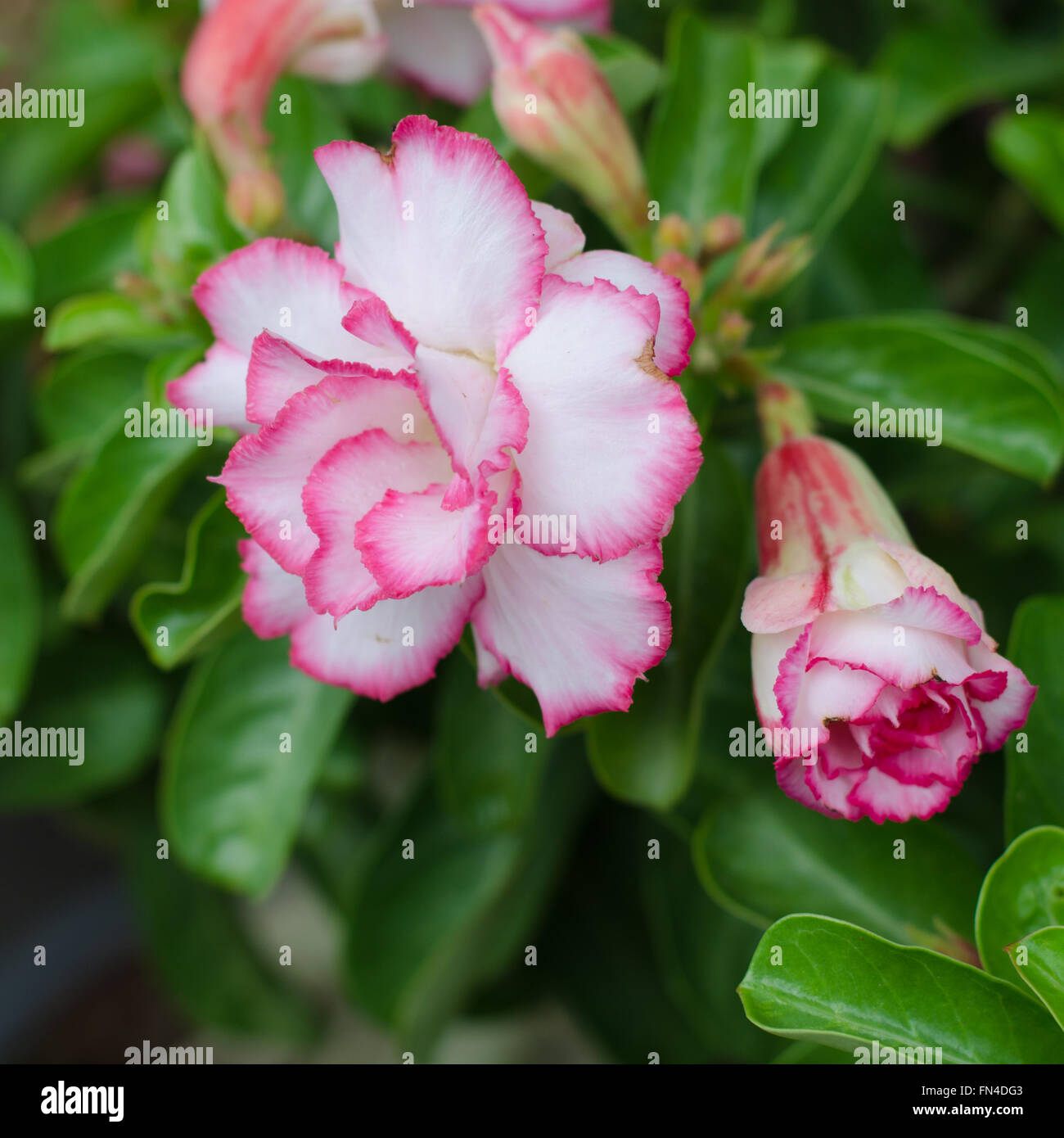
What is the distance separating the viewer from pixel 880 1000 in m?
0.56

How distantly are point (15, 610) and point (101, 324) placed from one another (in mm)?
308

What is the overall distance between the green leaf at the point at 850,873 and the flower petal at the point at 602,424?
0.31 meters

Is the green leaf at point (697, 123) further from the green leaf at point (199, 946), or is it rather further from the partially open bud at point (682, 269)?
the green leaf at point (199, 946)

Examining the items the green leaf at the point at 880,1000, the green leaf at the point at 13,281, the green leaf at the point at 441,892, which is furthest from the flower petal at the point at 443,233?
the green leaf at the point at 441,892

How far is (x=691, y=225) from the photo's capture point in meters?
0.81

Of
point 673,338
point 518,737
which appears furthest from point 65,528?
point 673,338

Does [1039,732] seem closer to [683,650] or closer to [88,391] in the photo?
[683,650]

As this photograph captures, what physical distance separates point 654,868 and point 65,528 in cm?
54

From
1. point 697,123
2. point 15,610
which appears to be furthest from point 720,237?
point 15,610

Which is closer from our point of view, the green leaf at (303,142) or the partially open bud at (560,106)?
the partially open bud at (560,106)

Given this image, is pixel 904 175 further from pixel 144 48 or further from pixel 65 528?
pixel 65 528

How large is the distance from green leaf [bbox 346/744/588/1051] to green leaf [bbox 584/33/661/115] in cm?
52

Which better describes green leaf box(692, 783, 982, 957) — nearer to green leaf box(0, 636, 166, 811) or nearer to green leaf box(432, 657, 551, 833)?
green leaf box(432, 657, 551, 833)

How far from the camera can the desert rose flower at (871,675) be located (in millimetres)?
513
